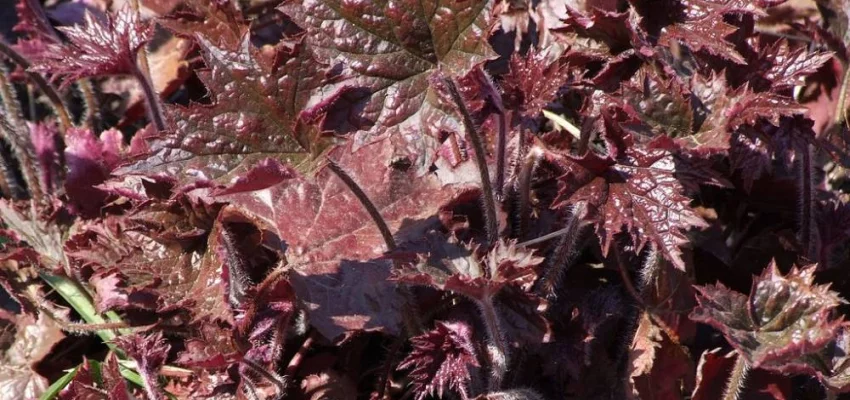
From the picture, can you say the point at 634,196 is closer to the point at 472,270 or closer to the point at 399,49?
the point at 472,270

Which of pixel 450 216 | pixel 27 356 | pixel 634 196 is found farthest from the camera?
pixel 27 356

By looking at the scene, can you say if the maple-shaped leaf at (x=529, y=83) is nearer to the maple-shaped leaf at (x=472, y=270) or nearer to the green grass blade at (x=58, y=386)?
the maple-shaped leaf at (x=472, y=270)

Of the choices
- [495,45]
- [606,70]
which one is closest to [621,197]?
[606,70]

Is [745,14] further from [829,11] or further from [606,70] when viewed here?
[829,11]

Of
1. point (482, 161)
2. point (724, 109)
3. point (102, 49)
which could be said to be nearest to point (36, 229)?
point (102, 49)

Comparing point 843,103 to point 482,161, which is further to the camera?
point 843,103
